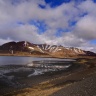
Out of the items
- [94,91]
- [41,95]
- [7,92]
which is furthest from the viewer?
[7,92]

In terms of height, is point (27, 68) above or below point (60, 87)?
above

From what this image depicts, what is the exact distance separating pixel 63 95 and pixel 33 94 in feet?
17.7

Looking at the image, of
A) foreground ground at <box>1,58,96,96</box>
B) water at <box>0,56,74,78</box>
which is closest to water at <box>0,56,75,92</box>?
water at <box>0,56,74,78</box>

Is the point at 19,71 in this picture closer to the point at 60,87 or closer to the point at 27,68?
the point at 27,68

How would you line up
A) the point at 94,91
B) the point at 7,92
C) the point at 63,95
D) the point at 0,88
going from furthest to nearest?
the point at 0,88
the point at 7,92
the point at 63,95
the point at 94,91

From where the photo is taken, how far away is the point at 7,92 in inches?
987

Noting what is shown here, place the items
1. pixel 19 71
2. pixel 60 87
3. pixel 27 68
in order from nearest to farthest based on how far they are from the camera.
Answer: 1. pixel 60 87
2. pixel 19 71
3. pixel 27 68

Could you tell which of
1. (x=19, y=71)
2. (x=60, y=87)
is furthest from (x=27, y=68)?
(x=60, y=87)

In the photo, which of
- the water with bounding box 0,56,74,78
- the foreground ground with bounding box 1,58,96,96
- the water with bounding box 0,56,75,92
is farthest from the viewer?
the water with bounding box 0,56,74,78

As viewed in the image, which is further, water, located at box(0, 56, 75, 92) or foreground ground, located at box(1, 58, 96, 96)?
water, located at box(0, 56, 75, 92)

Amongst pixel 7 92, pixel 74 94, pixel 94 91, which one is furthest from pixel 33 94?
pixel 94 91

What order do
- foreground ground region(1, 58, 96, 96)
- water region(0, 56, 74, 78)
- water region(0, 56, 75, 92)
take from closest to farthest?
foreground ground region(1, 58, 96, 96), water region(0, 56, 75, 92), water region(0, 56, 74, 78)

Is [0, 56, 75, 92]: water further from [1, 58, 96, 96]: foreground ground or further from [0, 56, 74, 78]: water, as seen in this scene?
[1, 58, 96, 96]: foreground ground

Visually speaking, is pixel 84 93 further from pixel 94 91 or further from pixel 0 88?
pixel 0 88
